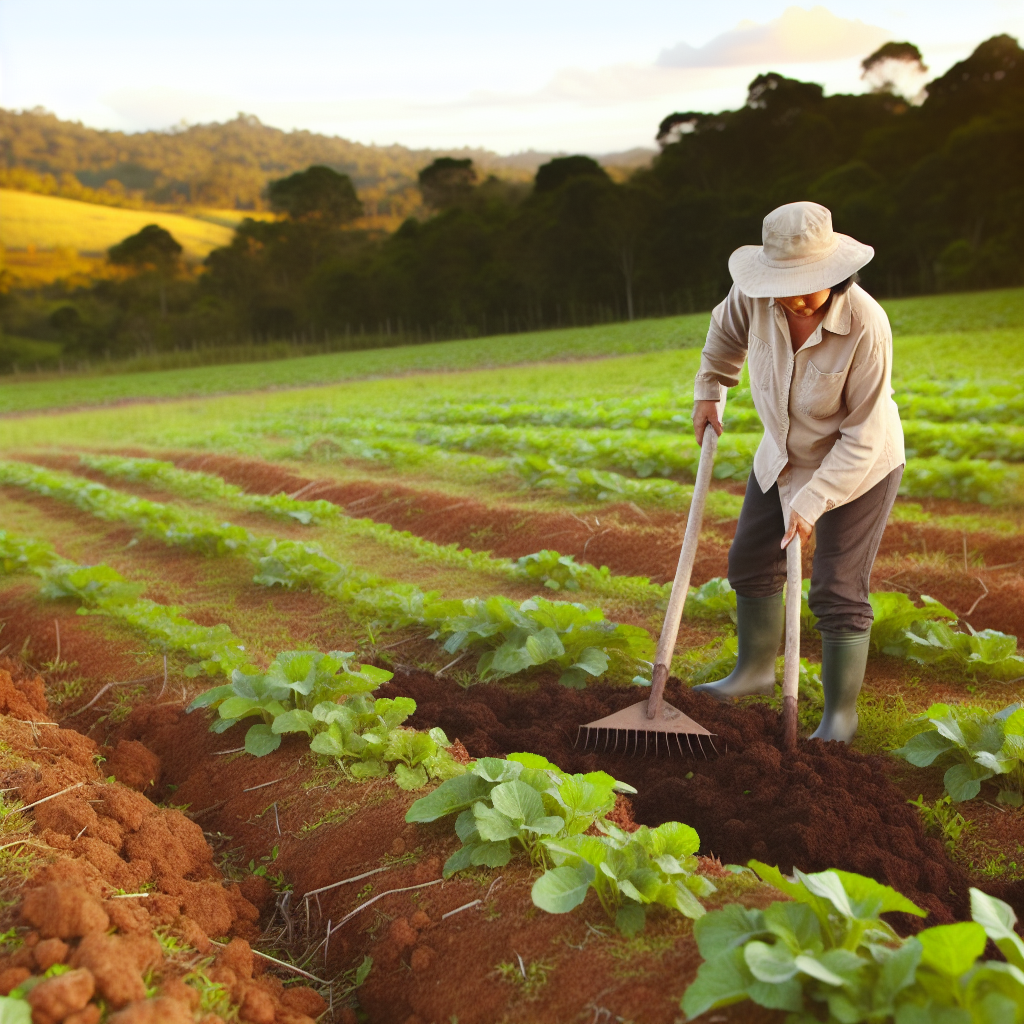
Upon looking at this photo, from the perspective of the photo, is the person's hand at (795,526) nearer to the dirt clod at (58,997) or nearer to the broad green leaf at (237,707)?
the broad green leaf at (237,707)

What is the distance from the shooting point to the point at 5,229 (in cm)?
6153

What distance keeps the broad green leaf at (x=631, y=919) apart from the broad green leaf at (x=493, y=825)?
40 centimetres

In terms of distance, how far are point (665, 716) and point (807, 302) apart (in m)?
1.66

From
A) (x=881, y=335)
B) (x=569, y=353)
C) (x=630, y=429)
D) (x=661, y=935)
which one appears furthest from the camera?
(x=569, y=353)

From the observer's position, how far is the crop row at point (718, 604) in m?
4.22

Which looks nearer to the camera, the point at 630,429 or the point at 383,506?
the point at 383,506

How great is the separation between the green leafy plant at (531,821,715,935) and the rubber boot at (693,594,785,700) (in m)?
1.75

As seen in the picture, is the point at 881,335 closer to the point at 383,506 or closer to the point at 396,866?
the point at 396,866

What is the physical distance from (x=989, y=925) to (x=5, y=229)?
72.2 meters

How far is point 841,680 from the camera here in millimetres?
3641

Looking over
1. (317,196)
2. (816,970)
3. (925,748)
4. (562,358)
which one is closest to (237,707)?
(816,970)

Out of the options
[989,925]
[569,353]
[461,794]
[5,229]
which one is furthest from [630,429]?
[5,229]

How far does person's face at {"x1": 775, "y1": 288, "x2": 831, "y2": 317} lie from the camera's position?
10.5 ft

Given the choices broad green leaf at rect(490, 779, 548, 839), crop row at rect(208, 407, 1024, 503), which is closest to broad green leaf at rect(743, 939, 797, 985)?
broad green leaf at rect(490, 779, 548, 839)
